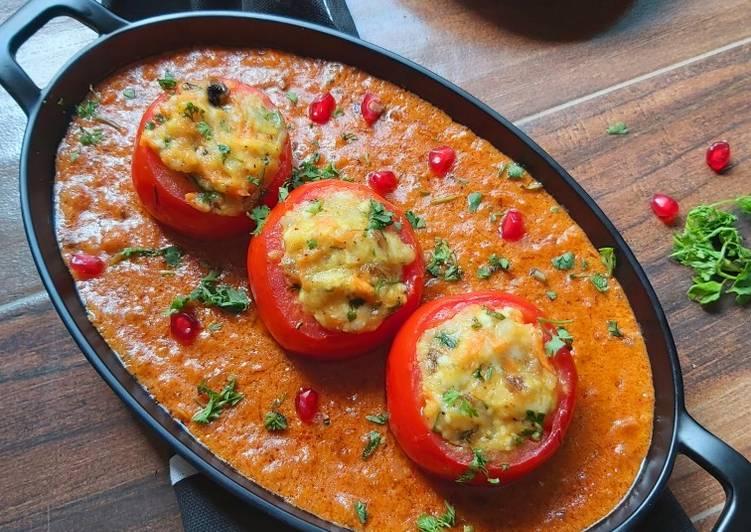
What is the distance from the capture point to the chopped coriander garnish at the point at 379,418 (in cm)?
250

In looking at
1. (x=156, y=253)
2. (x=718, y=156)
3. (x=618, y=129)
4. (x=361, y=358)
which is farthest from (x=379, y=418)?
(x=718, y=156)

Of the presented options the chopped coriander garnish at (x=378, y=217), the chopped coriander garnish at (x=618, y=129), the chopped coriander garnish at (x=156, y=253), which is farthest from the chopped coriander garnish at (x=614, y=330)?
the chopped coriander garnish at (x=156, y=253)

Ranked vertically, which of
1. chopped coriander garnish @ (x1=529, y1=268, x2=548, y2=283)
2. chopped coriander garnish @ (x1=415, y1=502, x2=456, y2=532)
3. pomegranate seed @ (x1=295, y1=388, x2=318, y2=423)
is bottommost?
chopped coriander garnish @ (x1=415, y1=502, x2=456, y2=532)

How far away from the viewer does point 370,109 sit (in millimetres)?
2920

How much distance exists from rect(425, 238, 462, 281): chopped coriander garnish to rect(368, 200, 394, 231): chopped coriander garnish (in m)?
0.32

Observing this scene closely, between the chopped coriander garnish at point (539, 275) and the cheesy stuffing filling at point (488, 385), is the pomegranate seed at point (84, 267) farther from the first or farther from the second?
the chopped coriander garnish at point (539, 275)

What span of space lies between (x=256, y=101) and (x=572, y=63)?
5.62ft

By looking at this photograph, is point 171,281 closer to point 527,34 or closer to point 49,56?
point 49,56

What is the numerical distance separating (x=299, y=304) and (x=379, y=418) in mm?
507

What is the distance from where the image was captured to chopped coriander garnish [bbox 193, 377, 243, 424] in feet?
8.02

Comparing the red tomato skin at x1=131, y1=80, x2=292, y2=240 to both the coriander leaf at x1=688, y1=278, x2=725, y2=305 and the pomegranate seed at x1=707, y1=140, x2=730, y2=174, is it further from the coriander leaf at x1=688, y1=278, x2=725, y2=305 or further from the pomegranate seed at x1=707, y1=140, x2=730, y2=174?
the pomegranate seed at x1=707, y1=140, x2=730, y2=174

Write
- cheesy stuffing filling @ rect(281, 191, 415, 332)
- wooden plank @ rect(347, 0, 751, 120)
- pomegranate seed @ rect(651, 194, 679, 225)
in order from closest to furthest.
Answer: cheesy stuffing filling @ rect(281, 191, 415, 332), pomegranate seed @ rect(651, 194, 679, 225), wooden plank @ rect(347, 0, 751, 120)

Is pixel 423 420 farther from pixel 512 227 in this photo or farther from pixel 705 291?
pixel 705 291

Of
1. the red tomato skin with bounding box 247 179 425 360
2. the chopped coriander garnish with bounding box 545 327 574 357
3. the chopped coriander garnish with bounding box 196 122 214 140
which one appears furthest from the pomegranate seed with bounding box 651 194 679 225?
the chopped coriander garnish with bounding box 196 122 214 140
